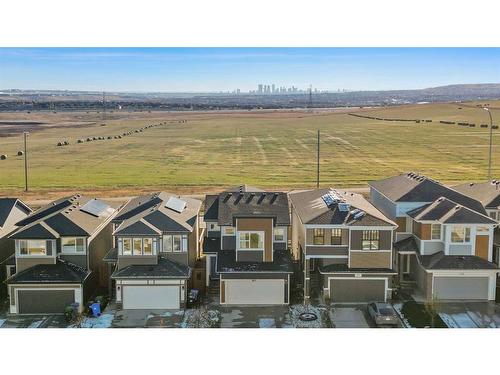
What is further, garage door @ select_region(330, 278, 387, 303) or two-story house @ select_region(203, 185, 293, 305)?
garage door @ select_region(330, 278, 387, 303)

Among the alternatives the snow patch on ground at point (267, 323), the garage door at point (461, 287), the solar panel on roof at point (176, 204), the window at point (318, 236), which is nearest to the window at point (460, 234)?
the garage door at point (461, 287)

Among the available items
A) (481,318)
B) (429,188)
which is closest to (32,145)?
(429,188)

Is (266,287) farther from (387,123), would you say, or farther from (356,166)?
(387,123)

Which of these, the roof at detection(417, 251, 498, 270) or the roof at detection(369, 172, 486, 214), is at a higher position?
the roof at detection(369, 172, 486, 214)

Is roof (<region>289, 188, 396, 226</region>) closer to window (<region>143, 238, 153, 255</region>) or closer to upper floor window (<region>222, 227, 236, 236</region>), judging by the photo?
upper floor window (<region>222, 227, 236, 236</region>)

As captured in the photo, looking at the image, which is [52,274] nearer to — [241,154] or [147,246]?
[147,246]

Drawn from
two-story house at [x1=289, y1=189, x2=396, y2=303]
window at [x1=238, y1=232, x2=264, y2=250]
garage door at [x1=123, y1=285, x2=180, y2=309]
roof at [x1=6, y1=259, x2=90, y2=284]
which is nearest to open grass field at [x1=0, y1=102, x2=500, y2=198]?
roof at [x1=6, y1=259, x2=90, y2=284]

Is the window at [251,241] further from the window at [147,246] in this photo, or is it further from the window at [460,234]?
the window at [460,234]

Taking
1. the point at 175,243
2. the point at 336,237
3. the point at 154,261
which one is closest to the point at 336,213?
the point at 336,237
